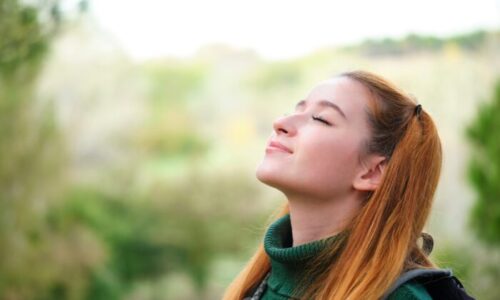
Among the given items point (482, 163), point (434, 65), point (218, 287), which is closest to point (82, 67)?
point (218, 287)

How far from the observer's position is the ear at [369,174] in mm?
2074

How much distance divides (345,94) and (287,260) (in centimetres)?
45

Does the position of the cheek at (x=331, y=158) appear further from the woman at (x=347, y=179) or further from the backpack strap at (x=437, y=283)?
the backpack strap at (x=437, y=283)

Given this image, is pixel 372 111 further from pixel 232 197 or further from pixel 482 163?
pixel 232 197

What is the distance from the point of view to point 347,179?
2.07 m

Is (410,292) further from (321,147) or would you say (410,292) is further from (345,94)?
(345,94)

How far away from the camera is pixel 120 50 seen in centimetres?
2112

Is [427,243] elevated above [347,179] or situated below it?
below

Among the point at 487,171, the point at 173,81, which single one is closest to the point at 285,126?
the point at 487,171

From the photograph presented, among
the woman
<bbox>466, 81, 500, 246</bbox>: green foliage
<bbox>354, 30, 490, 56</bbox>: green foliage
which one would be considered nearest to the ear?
the woman

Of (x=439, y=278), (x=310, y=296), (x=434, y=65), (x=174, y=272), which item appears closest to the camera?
(x=439, y=278)

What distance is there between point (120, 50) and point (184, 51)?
6151mm

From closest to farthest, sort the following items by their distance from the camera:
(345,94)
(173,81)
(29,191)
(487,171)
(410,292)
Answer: (410,292) < (345,94) < (487,171) < (29,191) < (173,81)

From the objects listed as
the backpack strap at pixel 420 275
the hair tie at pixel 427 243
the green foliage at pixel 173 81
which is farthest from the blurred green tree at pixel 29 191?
the green foliage at pixel 173 81
